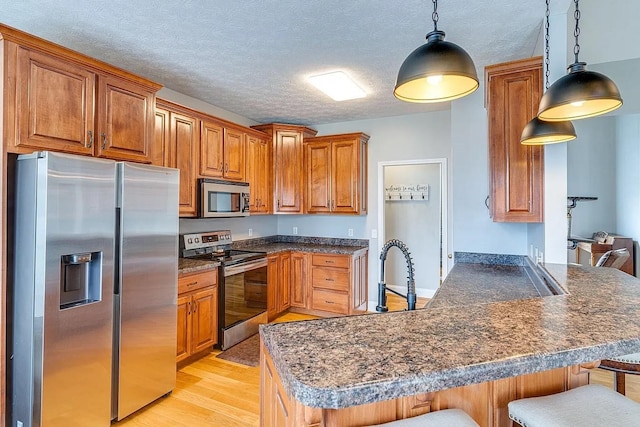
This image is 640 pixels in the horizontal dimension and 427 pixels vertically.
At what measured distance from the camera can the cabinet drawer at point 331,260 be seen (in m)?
4.30

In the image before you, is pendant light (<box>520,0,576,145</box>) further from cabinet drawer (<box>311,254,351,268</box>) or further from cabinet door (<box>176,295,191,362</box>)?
cabinet door (<box>176,295,191,362</box>)

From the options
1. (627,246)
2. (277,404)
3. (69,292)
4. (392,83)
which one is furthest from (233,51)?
(627,246)

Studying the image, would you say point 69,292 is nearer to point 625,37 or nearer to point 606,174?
point 625,37

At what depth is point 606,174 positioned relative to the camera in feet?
15.2

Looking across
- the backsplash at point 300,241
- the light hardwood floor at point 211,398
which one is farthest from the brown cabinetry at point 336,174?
the light hardwood floor at point 211,398

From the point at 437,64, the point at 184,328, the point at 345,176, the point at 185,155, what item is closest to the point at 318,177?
the point at 345,176

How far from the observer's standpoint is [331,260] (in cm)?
437

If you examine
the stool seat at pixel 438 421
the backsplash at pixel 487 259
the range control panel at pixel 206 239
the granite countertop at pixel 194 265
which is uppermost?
the range control panel at pixel 206 239

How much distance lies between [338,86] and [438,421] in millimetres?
3072

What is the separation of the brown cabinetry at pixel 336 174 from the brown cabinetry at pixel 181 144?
67.1 inches

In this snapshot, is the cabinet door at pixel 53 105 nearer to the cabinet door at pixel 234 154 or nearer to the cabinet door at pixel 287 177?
the cabinet door at pixel 234 154

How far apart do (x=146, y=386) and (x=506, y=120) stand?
10.4 ft

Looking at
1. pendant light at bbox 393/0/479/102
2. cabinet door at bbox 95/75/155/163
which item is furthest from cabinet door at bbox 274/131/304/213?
pendant light at bbox 393/0/479/102

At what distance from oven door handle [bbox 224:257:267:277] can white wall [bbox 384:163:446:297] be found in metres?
2.42
